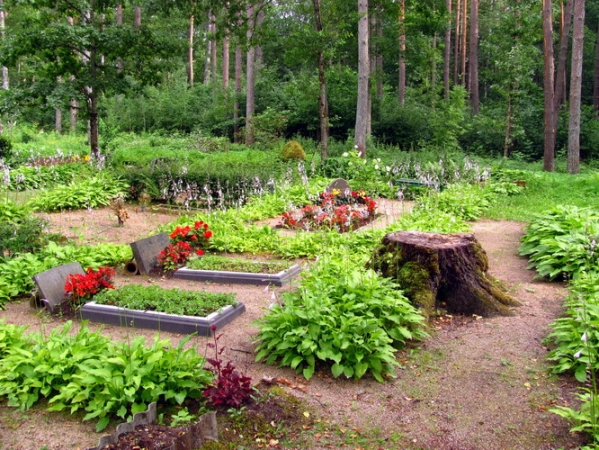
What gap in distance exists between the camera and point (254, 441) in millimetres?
3293

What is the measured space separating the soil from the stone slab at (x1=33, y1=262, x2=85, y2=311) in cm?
19

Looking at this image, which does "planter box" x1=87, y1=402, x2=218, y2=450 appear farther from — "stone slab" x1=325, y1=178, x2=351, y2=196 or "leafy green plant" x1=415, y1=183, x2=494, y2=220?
Result: "stone slab" x1=325, y1=178, x2=351, y2=196

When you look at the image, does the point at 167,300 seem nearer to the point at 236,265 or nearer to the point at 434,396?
the point at 236,265

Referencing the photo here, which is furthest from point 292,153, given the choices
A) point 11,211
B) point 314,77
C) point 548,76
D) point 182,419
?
point 182,419

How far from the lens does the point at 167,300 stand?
5.57m

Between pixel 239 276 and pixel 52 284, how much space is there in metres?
2.14

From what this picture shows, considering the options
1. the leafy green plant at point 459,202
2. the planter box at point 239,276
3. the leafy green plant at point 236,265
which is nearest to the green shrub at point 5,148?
the leafy green plant at point 236,265

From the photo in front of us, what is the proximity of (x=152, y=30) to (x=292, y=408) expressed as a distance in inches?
536

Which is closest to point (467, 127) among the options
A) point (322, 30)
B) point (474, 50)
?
point (474, 50)

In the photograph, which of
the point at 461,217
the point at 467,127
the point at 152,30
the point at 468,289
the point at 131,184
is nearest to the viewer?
the point at 468,289

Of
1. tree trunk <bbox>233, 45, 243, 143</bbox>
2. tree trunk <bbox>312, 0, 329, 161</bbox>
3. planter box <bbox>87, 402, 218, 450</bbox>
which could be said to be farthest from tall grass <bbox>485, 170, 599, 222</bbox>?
tree trunk <bbox>233, 45, 243, 143</bbox>

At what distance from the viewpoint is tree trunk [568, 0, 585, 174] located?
675 inches

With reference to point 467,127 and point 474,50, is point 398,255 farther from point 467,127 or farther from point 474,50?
point 474,50

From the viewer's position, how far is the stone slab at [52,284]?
5758 mm
